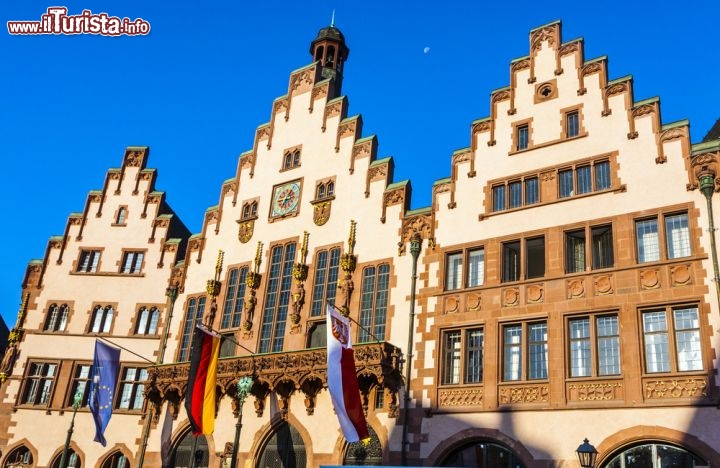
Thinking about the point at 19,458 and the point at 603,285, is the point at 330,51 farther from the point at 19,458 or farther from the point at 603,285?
the point at 19,458

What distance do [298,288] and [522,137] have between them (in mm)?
11825

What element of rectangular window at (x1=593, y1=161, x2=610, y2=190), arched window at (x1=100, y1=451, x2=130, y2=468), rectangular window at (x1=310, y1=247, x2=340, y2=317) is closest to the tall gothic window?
rectangular window at (x1=310, y1=247, x2=340, y2=317)

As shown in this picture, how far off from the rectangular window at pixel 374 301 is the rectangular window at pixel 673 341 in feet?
33.6

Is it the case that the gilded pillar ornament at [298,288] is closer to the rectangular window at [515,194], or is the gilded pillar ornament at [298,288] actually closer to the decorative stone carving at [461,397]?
the decorative stone carving at [461,397]

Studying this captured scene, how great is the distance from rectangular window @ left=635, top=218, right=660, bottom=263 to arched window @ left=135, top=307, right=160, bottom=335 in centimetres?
2434

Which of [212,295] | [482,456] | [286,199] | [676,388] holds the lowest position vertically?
[482,456]

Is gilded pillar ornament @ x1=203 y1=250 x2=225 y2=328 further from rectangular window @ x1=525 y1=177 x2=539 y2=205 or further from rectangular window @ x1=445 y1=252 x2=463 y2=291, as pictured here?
rectangular window @ x1=525 y1=177 x2=539 y2=205

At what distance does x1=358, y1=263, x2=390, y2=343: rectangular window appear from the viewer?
94.9ft

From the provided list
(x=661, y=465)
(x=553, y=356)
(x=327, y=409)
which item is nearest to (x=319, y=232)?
(x=327, y=409)

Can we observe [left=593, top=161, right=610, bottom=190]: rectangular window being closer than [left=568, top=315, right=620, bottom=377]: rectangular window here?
No

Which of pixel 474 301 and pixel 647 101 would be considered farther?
pixel 474 301

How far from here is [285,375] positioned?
1134 inches

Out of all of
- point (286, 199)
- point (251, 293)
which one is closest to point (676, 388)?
point (251, 293)

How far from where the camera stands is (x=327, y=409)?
28359 mm
